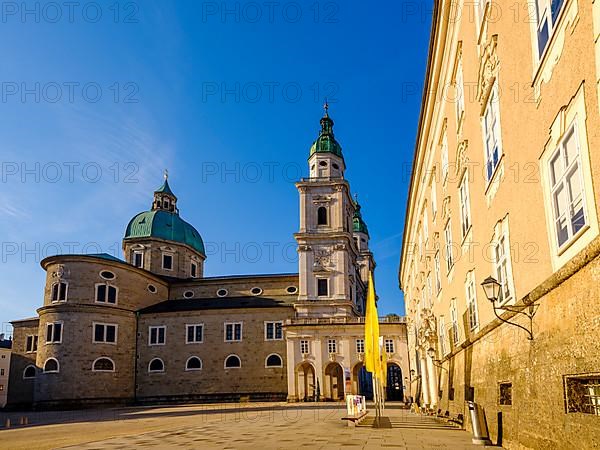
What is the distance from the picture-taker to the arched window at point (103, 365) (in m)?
56.3

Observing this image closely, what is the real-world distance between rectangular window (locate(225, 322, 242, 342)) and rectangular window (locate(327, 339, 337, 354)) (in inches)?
463

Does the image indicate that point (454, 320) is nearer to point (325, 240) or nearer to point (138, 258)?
point (325, 240)

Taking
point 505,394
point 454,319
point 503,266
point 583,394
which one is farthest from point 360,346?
point 583,394

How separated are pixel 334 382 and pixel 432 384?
96.2 ft

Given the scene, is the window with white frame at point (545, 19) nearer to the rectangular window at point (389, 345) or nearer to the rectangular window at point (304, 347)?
the rectangular window at point (389, 345)

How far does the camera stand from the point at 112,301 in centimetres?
5928

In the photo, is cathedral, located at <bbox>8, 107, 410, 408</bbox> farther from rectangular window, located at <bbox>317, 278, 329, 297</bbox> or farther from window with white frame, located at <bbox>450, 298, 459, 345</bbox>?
window with white frame, located at <bbox>450, 298, 459, 345</bbox>

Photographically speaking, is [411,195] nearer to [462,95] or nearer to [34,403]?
[462,95]

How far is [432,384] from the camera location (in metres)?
26.7

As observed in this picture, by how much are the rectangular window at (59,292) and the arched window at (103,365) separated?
23.2ft

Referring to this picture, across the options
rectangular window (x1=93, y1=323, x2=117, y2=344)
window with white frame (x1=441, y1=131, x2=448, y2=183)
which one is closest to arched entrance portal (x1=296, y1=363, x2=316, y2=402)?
rectangular window (x1=93, y1=323, x2=117, y2=344)

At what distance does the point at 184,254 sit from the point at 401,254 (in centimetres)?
3415

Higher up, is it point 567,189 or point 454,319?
point 567,189

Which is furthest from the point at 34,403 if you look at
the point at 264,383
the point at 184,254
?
the point at 184,254
